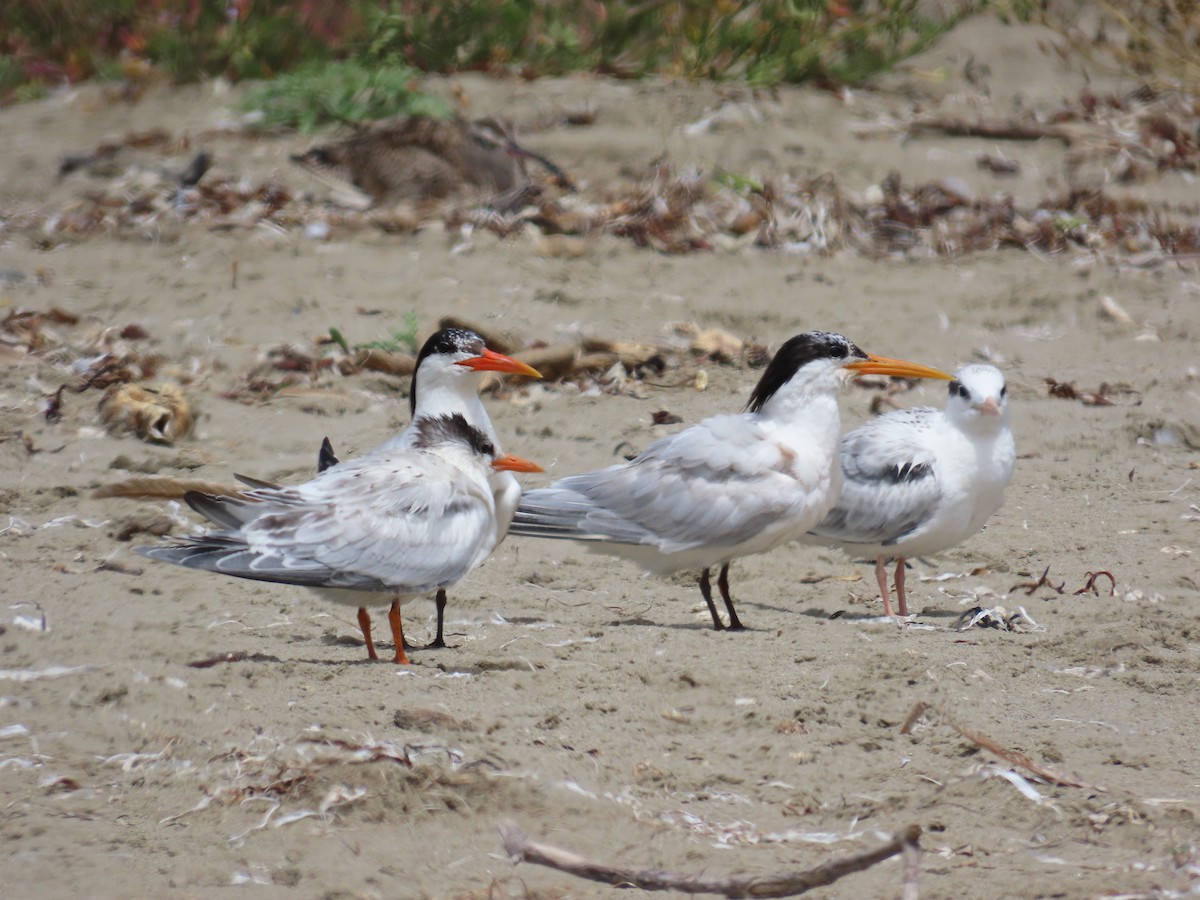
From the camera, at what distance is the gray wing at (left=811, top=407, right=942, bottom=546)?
205 inches

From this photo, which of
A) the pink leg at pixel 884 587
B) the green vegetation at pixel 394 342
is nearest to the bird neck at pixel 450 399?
the pink leg at pixel 884 587

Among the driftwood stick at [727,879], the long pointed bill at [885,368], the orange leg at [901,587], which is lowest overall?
the orange leg at [901,587]

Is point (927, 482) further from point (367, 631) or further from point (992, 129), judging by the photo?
point (992, 129)

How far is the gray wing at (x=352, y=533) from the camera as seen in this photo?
4.16 metres

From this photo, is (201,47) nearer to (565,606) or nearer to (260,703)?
(565,606)

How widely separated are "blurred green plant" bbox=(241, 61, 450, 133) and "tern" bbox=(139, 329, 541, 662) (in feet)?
13.6

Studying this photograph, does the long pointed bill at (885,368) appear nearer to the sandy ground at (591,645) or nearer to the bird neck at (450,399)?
the sandy ground at (591,645)

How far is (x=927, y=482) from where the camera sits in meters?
5.21

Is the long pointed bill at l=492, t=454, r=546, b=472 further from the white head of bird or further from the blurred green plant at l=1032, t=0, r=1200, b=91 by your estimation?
the blurred green plant at l=1032, t=0, r=1200, b=91

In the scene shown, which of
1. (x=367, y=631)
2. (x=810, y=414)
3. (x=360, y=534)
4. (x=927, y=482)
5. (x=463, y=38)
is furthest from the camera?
(x=463, y=38)

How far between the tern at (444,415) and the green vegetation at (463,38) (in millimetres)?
4767

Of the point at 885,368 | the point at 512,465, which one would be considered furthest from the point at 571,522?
the point at 885,368

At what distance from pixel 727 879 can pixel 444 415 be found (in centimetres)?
220

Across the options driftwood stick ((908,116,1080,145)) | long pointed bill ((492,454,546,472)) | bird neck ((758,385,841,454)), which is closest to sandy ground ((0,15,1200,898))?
long pointed bill ((492,454,546,472))
